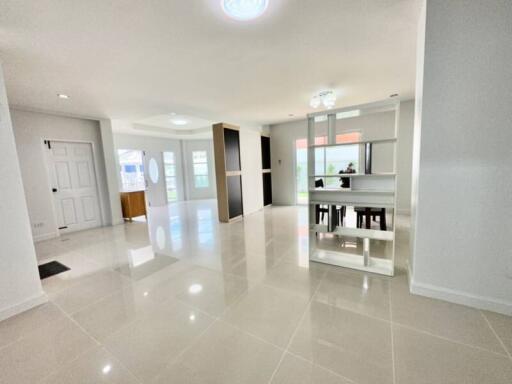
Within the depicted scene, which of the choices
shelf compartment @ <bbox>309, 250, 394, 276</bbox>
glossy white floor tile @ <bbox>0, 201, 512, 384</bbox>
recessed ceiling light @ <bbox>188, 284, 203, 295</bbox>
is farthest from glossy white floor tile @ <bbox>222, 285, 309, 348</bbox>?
shelf compartment @ <bbox>309, 250, 394, 276</bbox>

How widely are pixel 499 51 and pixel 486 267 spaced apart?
67.2 inches

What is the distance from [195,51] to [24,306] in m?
3.16

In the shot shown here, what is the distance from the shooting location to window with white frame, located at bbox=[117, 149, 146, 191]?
7.20m

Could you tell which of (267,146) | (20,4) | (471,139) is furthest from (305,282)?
(267,146)

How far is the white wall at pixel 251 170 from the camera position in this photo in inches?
227

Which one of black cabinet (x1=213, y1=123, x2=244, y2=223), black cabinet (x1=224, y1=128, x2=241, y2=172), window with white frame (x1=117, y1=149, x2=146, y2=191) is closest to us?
black cabinet (x1=213, y1=123, x2=244, y2=223)

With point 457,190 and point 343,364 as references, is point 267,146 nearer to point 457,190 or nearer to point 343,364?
point 457,190

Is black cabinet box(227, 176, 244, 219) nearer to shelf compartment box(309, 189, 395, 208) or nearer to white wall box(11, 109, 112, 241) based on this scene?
shelf compartment box(309, 189, 395, 208)

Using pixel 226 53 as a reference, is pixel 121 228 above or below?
below

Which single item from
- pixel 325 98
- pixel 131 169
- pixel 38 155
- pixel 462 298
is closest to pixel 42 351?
pixel 462 298

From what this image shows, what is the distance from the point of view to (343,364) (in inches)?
54.5

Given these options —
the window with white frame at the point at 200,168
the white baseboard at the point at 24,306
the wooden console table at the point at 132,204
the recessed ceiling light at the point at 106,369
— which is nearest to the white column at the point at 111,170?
the wooden console table at the point at 132,204

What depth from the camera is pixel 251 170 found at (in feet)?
20.0

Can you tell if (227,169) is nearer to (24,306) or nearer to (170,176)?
(24,306)
